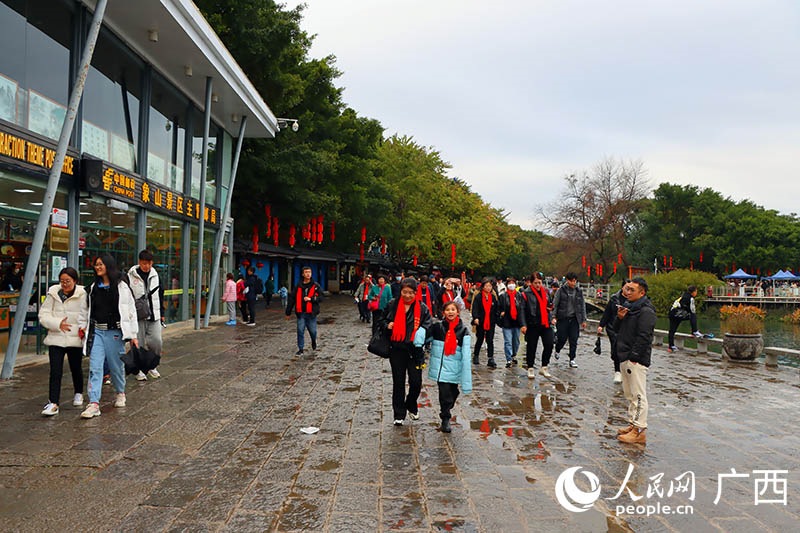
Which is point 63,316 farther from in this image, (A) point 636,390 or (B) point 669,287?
(B) point 669,287

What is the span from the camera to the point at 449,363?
6.32 metres

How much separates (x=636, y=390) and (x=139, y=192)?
1088 centimetres

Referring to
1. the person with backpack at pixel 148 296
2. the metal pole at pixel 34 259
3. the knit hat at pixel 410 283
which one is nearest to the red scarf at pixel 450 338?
the knit hat at pixel 410 283

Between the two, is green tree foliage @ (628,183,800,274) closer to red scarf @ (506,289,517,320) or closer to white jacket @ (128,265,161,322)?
red scarf @ (506,289,517,320)

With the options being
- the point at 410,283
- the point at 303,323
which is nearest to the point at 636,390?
the point at 410,283

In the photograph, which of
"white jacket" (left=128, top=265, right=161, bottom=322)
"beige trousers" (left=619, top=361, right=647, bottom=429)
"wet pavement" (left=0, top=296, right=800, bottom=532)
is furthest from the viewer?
"white jacket" (left=128, top=265, right=161, bottom=322)

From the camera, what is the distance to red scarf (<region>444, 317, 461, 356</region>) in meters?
6.34

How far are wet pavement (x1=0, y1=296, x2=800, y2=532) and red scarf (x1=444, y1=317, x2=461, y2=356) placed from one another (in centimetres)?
89

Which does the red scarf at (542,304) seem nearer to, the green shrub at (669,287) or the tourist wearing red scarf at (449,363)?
the tourist wearing red scarf at (449,363)

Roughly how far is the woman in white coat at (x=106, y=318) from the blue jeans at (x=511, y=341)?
6.94 meters

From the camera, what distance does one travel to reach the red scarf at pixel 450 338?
6.34m

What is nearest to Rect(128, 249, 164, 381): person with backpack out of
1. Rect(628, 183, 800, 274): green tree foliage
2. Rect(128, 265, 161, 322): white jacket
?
Rect(128, 265, 161, 322): white jacket
